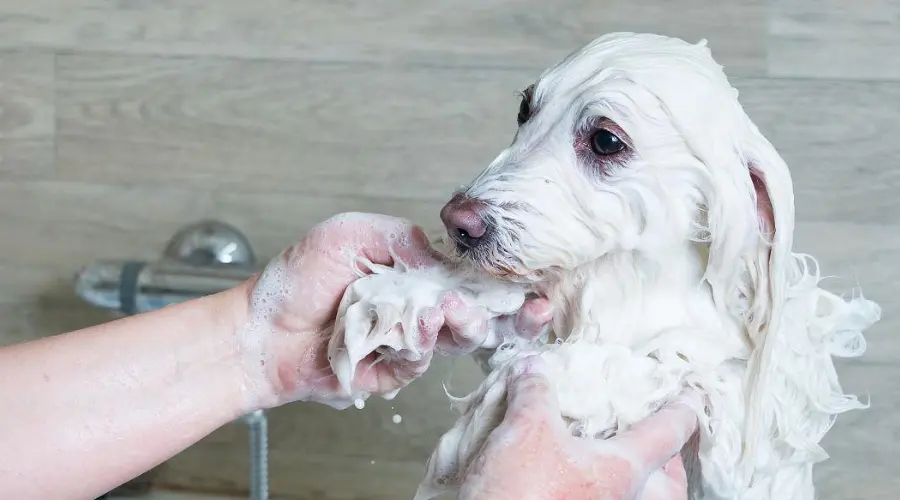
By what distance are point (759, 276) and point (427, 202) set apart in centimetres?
64

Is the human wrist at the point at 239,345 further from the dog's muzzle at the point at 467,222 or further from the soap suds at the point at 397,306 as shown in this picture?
the dog's muzzle at the point at 467,222

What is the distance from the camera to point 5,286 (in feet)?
4.83

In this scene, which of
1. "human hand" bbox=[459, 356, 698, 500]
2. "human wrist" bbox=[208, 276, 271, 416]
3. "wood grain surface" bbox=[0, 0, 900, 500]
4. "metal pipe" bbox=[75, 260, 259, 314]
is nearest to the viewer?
"human hand" bbox=[459, 356, 698, 500]

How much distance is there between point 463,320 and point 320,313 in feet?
0.54

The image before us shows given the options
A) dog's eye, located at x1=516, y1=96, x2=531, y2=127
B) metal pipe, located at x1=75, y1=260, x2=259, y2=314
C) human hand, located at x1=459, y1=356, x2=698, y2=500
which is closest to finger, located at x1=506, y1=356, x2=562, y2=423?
human hand, located at x1=459, y1=356, x2=698, y2=500

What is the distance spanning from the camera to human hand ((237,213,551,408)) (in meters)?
0.81

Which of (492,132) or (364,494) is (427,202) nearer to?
(492,132)

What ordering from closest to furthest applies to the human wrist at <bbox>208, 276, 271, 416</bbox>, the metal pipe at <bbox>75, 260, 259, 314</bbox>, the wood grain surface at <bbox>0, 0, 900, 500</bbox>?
the human wrist at <bbox>208, 276, 271, 416</bbox>, the metal pipe at <bbox>75, 260, 259, 314</bbox>, the wood grain surface at <bbox>0, 0, 900, 500</bbox>

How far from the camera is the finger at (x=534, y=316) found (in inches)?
30.7

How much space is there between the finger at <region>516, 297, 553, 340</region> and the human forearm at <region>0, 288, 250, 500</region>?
281 mm

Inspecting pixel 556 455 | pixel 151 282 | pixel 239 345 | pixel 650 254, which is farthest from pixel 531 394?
pixel 151 282

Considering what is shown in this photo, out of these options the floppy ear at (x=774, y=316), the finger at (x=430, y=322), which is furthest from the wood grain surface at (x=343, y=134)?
the finger at (x=430, y=322)

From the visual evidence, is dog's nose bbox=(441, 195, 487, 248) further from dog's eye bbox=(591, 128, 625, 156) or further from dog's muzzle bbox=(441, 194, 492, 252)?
dog's eye bbox=(591, 128, 625, 156)

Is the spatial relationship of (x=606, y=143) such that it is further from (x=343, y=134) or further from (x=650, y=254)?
(x=343, y=134)
